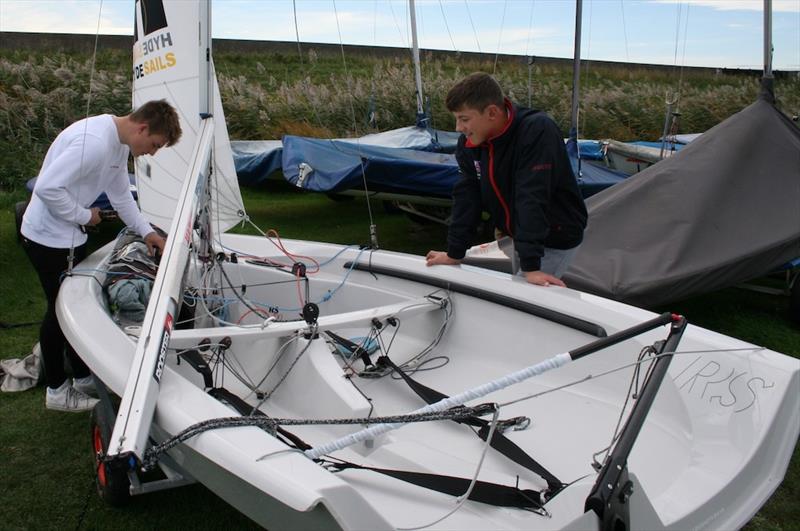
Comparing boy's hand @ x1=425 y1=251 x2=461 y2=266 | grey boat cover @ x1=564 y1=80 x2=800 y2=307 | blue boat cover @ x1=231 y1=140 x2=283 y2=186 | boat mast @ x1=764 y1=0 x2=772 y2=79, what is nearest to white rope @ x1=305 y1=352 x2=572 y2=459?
boy's hand @ x1=425 y1=251 x2=461 y2=266

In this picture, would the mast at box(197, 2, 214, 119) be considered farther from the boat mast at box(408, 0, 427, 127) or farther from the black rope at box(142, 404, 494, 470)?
the boat mast at box(408, 0, 427, 127)

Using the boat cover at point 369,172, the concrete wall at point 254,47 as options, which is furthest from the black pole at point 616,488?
the concrete wall at point 254,47

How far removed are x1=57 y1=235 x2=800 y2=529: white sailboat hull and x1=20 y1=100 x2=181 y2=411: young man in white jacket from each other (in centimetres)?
17

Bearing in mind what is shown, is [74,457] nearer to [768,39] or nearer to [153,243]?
[153,243]

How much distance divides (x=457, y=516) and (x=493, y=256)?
1.95 m

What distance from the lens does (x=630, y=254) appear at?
3.77 m

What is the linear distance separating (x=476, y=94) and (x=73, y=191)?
61.3 inches

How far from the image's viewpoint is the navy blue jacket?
2.59 m

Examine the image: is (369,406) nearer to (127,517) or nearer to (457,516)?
(457,516)

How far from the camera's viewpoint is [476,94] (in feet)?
8.34

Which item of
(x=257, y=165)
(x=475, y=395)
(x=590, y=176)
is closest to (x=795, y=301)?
(x=590, y=176)

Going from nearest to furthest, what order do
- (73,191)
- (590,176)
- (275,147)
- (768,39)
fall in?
(73,191) → (768,39) → (590,176) → (275,147)

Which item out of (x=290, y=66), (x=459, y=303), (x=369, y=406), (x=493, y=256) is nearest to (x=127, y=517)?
(x=369, y=406)

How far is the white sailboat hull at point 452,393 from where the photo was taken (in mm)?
1688
